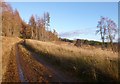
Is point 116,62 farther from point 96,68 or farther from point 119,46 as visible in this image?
point 119,46

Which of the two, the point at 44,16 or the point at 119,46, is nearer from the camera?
the point at 119,46

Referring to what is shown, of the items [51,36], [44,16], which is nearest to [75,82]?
[44,16]

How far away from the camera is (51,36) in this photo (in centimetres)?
9806

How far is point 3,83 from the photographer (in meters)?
12.3

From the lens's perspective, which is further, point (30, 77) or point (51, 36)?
point (51, 36)

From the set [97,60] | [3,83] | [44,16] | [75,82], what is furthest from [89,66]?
[44,16]

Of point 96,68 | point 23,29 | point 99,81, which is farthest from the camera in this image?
point 23,29

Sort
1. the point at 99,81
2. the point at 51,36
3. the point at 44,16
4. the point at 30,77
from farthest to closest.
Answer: the point at 51,36 < the point at 44,16 < the point at 30,77 < the point at 99,81

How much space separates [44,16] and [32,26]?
33.8 ft

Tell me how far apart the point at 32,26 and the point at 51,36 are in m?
7.57

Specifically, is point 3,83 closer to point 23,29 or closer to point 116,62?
point 116,62

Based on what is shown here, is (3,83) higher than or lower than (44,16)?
lower

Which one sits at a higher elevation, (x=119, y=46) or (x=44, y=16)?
(x=44, y=16)

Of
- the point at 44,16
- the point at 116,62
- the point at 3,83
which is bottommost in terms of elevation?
the point at 3,83
